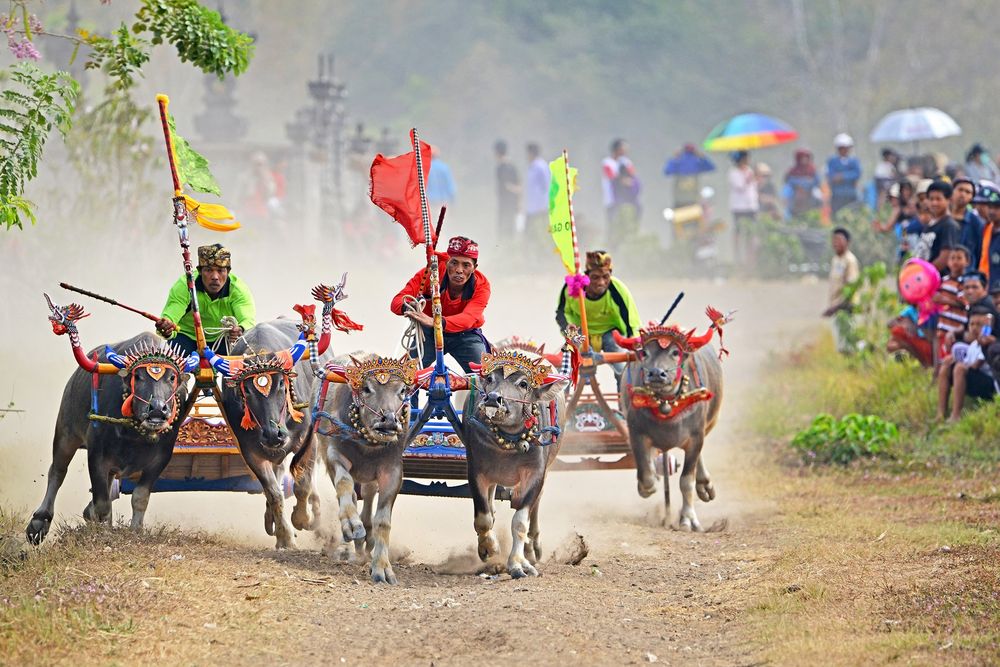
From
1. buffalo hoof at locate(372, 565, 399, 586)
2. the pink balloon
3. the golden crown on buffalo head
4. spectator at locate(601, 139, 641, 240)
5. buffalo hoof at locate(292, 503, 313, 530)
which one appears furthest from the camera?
spectator at locate(601, 139, 641, 240)

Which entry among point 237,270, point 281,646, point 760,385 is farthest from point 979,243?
point 237,270

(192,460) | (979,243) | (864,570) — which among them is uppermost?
(979,243)

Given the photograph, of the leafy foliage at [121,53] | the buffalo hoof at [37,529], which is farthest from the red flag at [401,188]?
the buffalo hoof at [37,529]

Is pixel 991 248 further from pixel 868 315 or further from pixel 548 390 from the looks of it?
pixel 548 390

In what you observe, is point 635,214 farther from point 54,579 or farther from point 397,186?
point 54,579

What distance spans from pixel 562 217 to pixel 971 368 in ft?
16.4

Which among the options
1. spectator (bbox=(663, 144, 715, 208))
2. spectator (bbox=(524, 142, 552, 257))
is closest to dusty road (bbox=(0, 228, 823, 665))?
spectator (bbox=(524, 142, 552, 257))

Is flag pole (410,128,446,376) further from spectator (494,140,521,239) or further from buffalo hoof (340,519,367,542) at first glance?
spectator (494,140,521,239)

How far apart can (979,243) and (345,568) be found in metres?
8.62

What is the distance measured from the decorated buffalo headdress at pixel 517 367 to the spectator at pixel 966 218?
24.0ft

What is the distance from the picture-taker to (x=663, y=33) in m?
50.5

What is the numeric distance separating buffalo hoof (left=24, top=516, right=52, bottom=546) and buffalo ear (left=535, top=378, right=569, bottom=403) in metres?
3.31

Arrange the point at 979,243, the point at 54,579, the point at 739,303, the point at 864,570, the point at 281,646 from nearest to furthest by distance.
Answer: the point at 281,646, the point at 54,579, the point at 864,570, the point at 979,243, the point at 739,303

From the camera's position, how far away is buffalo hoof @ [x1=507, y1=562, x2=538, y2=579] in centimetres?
1046
